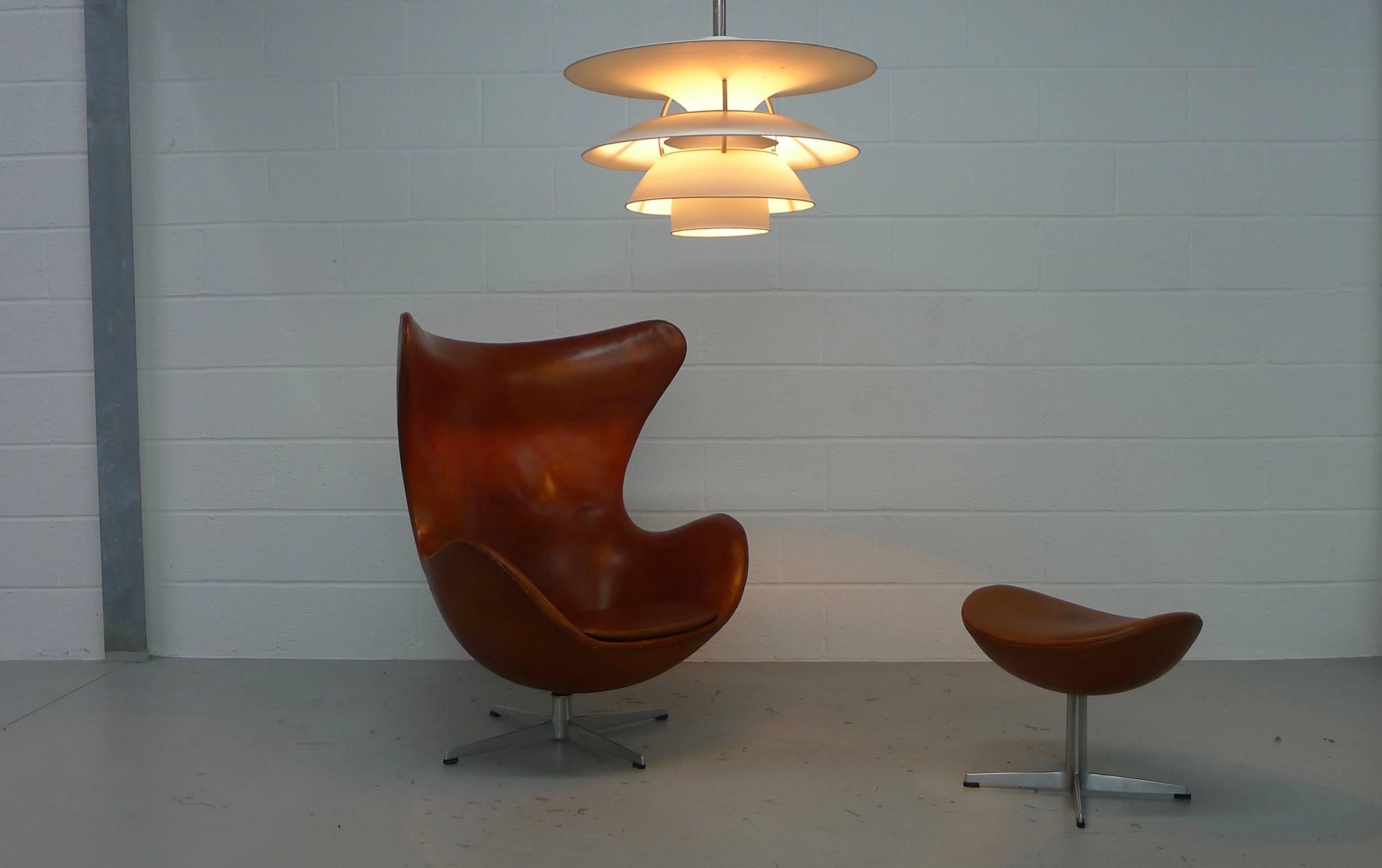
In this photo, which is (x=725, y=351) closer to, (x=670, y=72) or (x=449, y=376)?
(x=449, y=376)

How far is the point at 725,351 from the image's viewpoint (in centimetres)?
361

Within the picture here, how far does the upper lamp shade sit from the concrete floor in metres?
1.25

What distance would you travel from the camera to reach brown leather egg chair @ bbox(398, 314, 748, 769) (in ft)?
8.55

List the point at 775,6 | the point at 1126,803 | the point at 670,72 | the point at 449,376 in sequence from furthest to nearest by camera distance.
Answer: the point at 775,6 < the point at 449,376 < the point at 1126,803 < the point at 670,72

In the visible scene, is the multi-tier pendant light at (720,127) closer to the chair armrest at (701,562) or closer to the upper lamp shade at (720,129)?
the upper lamp shade at (720,129)

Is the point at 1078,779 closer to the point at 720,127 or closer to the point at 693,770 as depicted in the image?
the point at 693,770

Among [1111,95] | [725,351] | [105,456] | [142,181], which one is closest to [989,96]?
[1111,95]

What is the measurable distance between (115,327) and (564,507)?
64.6 inches

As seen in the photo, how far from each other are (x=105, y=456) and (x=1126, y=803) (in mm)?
3140

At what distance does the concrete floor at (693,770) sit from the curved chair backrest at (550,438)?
18.4 inches

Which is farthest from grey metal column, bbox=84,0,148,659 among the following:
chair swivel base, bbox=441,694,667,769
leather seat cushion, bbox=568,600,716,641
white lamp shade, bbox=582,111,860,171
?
white lamp shade, bbox=582,111,860,171

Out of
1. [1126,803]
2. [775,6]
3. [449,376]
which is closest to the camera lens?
[1126,803]


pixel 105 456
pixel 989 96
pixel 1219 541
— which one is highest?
pixel 989 96

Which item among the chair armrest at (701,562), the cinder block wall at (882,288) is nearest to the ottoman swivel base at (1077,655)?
the chair armrest at (701,562)
